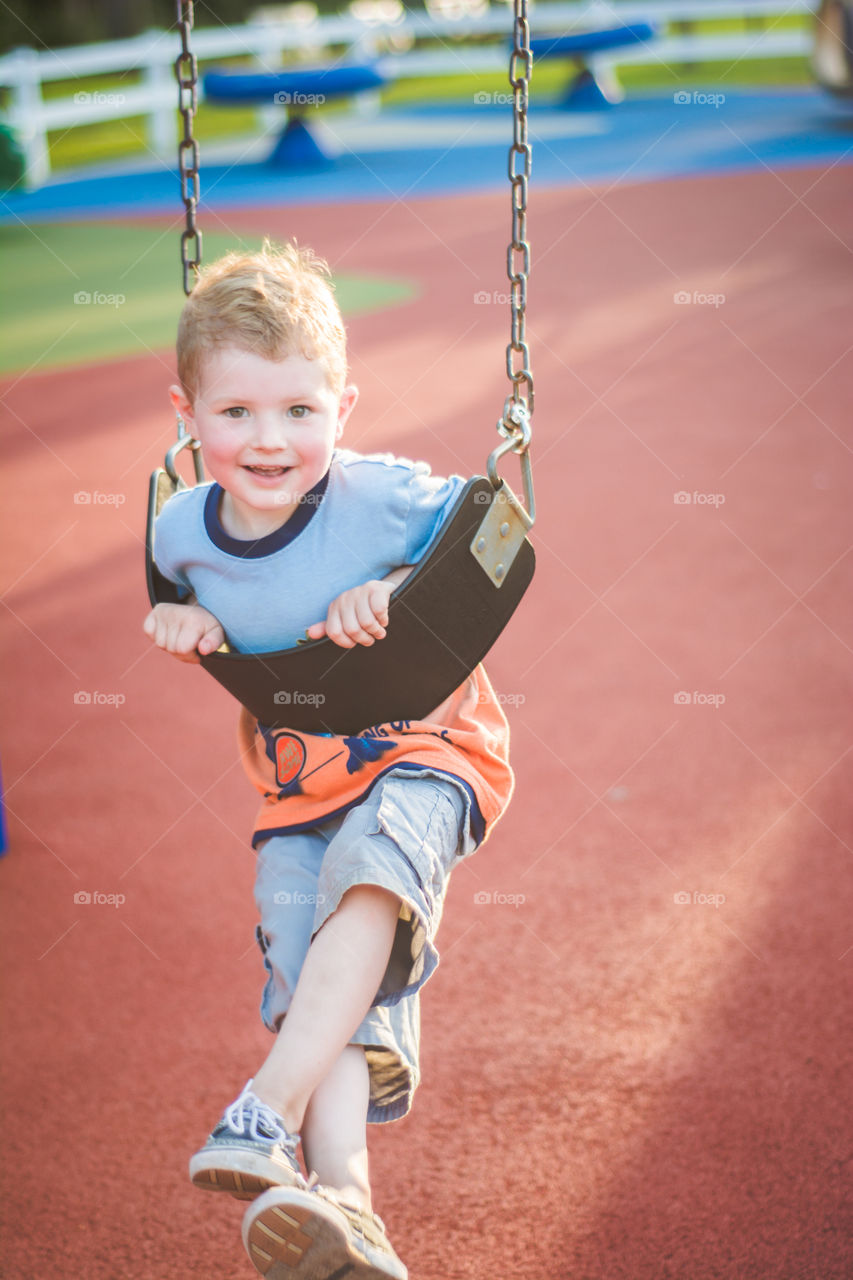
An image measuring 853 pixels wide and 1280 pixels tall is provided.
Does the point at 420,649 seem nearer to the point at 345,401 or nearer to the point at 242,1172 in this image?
the point at 345,401

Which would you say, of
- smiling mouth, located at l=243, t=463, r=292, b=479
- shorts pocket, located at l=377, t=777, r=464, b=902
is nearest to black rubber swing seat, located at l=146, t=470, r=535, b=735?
shorts pocket, located at l=377, t=777, r=464, b=902

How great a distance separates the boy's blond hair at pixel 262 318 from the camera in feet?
5.66

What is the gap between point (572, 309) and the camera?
7.95 meters

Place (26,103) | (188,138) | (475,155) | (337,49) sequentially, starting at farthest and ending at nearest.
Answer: (337,49) < (475,155) < (26,103) < (188,138)

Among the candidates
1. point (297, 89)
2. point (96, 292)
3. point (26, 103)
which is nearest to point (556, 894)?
point (96, 292)

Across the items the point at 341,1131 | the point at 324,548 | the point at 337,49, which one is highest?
the point at 324,548

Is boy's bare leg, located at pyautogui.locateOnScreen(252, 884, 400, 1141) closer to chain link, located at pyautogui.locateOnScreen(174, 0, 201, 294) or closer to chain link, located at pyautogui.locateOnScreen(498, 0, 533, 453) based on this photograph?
chain link, located at pyautogui.locateOnScreen(498, 0, 533, 453)

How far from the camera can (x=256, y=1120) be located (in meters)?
1.56

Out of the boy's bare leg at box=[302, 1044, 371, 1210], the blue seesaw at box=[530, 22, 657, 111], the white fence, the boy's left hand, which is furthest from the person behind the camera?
the blue seesaw at box=[530, 22, 657, 111]

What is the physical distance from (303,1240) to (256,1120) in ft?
0.47

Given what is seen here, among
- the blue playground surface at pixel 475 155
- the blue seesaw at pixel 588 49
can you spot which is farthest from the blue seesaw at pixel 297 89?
the blue seesaw at pixel 588 49

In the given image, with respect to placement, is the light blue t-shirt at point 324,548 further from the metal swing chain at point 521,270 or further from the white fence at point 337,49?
the white fence at point 337,49

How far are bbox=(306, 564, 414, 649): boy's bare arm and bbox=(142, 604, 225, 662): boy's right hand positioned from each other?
169mm

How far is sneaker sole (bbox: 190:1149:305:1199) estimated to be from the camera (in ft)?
5.01
